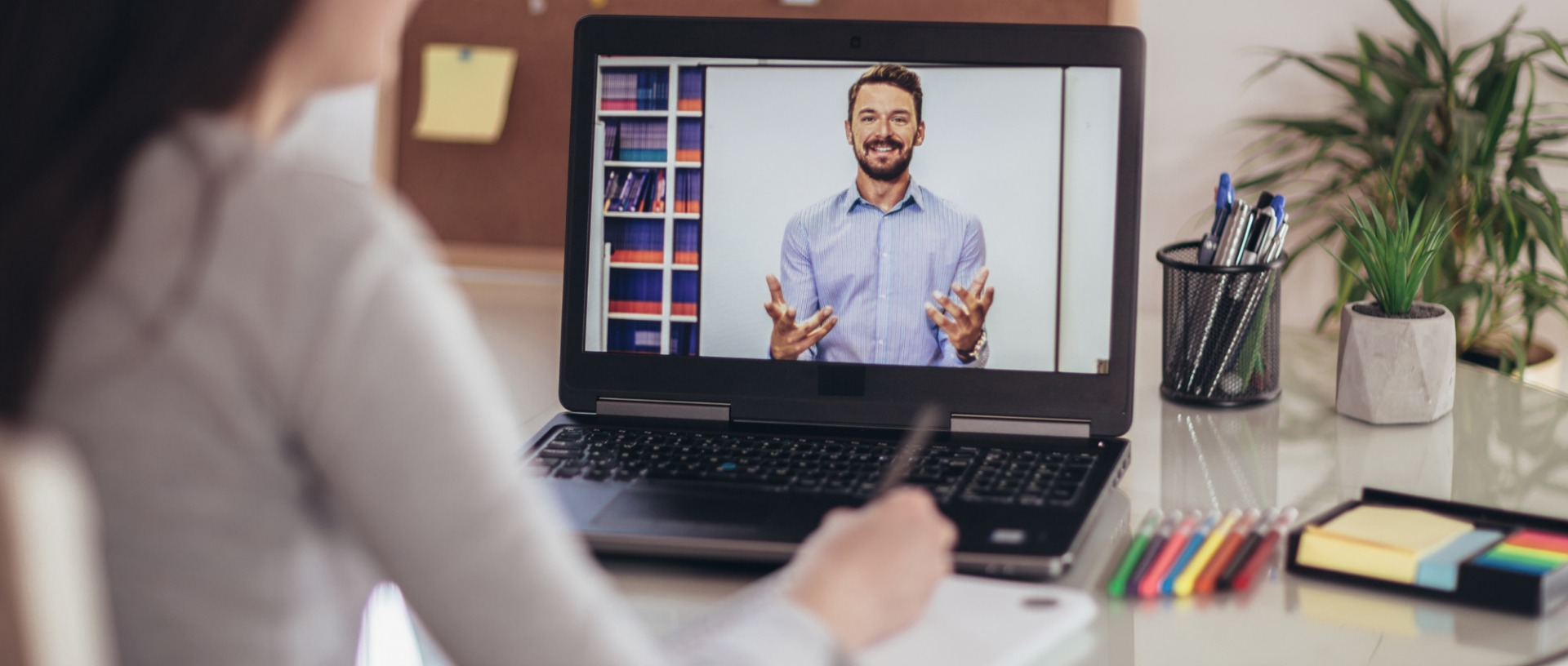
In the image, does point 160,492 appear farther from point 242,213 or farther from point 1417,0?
point 1417,0

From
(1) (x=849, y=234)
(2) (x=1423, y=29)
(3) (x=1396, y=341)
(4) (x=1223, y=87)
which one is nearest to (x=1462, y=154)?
(2) (x=1423, y=29)

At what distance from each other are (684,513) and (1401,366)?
548 millimetres

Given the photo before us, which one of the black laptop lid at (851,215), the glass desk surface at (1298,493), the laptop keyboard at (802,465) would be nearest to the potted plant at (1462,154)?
the glass desk surface at (1298,493)

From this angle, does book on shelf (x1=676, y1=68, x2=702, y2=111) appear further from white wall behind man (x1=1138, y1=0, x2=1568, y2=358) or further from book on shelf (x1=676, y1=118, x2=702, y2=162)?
white wall behind man (x1=1138, y1=0, x2=1568, y2=358)

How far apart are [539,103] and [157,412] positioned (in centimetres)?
104

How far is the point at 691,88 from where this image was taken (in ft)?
3.25

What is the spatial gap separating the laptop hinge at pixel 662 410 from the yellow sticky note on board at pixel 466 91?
53 cm

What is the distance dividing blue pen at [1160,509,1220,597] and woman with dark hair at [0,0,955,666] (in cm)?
35

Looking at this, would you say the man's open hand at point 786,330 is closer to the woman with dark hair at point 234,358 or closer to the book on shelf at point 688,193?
the book on shelf at point 688,193

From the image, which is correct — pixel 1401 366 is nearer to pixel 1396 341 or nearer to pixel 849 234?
pixel 1396 341

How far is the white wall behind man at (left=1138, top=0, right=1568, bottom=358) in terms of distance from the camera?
1890 millimetres

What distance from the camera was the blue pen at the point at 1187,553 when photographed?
697mm

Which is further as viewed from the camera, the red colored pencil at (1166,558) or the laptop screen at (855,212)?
the laptop screen at (855,212)

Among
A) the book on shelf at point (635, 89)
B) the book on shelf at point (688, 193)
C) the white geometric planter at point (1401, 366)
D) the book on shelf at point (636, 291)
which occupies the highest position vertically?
the book on shelf at point (635, 89)
